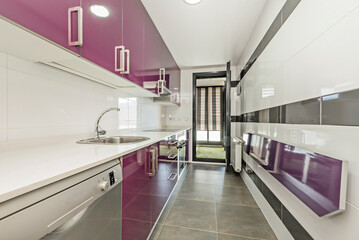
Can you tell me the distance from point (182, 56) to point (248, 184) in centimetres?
254

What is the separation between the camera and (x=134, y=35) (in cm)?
138

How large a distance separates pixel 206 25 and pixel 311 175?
6.42 ft

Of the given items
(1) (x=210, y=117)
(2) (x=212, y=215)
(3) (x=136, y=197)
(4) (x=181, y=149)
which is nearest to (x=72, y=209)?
(3) (x=136, y=197)

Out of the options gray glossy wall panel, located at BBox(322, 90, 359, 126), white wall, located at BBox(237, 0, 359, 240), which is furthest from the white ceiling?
gray glossy wall panel, located at BBox(322, 90, 359, 126)

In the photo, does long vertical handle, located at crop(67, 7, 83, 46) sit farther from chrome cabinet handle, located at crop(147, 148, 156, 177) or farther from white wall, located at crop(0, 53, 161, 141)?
chrome cabinet handle, located at crop(147, 148, 156, 177)

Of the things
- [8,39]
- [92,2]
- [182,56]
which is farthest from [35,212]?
[182,56]

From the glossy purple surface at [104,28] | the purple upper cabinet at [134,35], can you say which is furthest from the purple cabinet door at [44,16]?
the purple upper cabinet at [134,35]

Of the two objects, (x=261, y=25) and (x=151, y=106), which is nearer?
(x=261, y=25)

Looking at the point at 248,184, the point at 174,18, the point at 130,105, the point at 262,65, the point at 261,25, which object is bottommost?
the point at 248,184

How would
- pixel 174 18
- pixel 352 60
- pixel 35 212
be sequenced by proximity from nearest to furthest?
1. pixel 35 212
2. pixel 352 60
3. pixel 174 18

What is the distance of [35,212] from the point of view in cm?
39

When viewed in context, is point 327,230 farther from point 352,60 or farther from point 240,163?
point 240,163

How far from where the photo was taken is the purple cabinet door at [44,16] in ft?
1.71

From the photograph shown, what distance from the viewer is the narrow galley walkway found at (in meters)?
1.36
